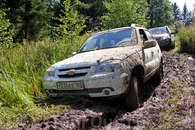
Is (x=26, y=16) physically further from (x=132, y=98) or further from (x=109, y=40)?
(x=132, y=98)

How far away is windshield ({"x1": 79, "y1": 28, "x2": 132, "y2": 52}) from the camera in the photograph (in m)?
3.49

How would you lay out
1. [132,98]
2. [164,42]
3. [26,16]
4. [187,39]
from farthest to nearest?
[26,16] → [164,42] → [187,39] → [132,98]

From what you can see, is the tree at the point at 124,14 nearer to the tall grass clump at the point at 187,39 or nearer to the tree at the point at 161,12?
the tall grass clump at the point at 187,39

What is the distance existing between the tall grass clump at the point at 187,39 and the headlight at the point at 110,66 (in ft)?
26.2

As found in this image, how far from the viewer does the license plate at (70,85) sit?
8.46 feet

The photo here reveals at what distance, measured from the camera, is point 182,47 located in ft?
31.1

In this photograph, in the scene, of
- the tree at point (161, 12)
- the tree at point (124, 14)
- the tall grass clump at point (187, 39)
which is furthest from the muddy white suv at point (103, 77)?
the tree at point (161, 12)

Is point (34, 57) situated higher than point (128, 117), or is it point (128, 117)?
point (34, 57)

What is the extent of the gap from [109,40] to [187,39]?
7.27m

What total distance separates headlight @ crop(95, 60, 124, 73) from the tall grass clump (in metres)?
7.98

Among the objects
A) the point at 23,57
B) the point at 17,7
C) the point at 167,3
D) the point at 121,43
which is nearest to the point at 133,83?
the point at 121,43

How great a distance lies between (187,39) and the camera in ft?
29.6

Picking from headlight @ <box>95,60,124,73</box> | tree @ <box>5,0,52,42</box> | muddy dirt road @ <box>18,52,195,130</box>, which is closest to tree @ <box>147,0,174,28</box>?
tree @ <box>5,0,52,42</box>

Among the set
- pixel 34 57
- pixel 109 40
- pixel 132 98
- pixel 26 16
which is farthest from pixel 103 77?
pixel 26 16
